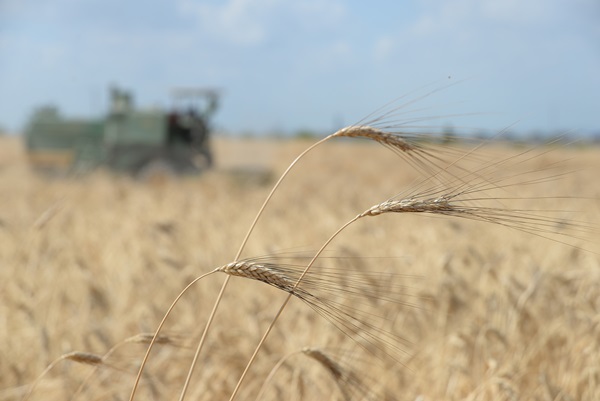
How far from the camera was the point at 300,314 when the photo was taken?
3.06 m

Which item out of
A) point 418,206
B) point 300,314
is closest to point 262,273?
point 418,206

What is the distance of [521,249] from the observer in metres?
4.62

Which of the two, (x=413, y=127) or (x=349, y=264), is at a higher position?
(x=413, y=127)

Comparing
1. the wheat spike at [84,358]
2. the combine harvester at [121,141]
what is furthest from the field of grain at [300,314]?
the combine harvester at [121,141]

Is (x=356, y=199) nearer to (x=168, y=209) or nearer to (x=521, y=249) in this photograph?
(x=168, y=209)

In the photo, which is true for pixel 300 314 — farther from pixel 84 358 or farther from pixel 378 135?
pixel 378 135

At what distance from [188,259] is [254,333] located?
6.28 ft

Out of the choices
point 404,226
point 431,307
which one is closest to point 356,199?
point 404,226

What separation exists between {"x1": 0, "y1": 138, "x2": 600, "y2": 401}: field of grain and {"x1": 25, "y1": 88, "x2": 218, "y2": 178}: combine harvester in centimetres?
711

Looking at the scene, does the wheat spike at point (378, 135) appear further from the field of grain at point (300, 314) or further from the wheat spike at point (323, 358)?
the wheat spike at point (323, 358)

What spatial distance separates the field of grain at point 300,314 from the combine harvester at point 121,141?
7.11 m

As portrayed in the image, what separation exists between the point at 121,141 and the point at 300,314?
1078 cm

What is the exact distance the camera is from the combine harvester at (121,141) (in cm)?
1326

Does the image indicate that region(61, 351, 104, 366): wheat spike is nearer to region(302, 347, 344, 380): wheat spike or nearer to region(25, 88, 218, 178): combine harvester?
region(302, 347, 344, 380): wheat spike
